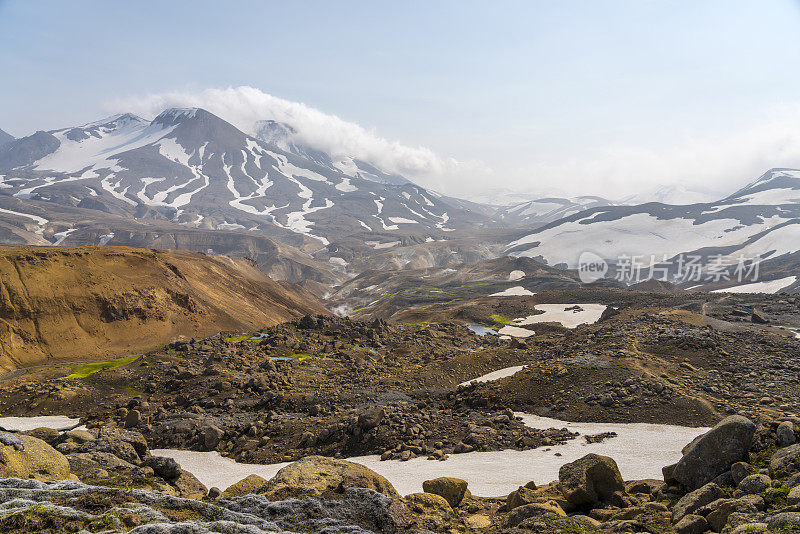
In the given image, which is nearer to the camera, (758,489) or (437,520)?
(758,489)

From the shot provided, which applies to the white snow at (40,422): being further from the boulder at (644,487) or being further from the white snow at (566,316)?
the white snow at (566,316)

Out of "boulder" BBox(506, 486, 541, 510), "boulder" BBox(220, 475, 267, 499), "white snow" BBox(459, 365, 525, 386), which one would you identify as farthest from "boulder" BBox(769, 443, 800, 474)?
"white snow" BBox(459, 365, 525, 386)

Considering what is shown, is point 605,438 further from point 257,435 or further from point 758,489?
point 257,435

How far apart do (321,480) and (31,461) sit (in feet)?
22.9

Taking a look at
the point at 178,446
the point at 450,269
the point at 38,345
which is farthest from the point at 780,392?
the point at 450,269

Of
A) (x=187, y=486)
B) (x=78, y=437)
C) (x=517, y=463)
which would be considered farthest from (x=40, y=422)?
(x=517, y=463)

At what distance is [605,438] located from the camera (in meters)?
19.1

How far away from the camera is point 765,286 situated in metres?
97.6

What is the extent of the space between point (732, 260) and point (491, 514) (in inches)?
6299

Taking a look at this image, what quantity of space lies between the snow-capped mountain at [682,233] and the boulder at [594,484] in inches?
6093

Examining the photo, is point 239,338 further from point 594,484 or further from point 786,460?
point 786,460

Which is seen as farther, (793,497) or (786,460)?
(786,460)

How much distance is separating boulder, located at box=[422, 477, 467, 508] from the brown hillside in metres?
43.2

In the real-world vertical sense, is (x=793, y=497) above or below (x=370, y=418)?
above
